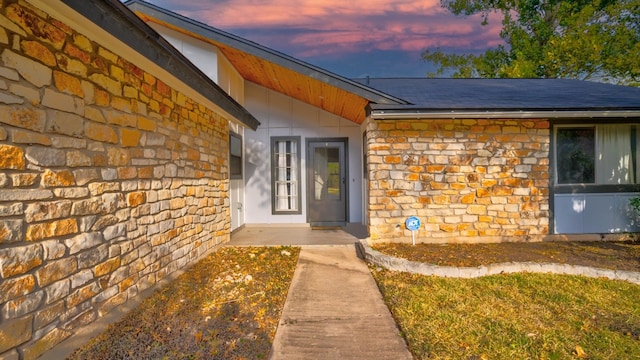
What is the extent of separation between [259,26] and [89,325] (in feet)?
42.1

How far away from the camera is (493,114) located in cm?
485

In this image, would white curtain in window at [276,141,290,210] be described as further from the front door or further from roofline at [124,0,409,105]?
roofline at [124,0,409,105]

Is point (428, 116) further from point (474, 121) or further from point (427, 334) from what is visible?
point (427, 334)

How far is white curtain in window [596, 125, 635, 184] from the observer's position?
547cm

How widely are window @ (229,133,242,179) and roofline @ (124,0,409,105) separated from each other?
6.36 ft

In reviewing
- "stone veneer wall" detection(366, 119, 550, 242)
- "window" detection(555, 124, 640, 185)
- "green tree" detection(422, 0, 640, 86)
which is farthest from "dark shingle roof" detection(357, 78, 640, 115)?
"green tree" detection(422, 0, 640, 86)

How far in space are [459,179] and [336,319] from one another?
143 inches

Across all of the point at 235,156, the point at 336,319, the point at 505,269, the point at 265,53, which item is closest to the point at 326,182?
the point at 235,156

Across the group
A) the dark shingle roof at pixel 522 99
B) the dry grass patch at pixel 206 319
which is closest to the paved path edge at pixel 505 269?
the dry grass patch at pixel 206 319

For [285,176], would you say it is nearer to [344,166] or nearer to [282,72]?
[344,166]

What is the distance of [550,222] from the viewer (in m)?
5.34

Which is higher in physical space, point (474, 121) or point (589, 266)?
point (474, 121)

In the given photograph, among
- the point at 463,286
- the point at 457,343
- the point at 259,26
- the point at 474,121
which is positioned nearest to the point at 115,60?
the point at 457,343

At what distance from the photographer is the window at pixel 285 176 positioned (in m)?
7.36
